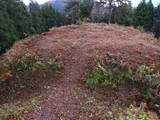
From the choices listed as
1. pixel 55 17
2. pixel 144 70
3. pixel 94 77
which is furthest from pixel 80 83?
pixel 55 17

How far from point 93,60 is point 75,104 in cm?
276

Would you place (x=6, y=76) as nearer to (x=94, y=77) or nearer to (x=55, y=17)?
(x=94, y=77)

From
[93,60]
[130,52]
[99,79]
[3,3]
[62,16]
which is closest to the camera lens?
[99,79]

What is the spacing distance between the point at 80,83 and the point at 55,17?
20.2 m

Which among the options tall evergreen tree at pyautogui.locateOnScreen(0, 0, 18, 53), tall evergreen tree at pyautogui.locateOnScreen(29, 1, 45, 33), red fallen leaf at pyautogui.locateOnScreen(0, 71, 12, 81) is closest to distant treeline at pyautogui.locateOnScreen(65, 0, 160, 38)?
tall evergreen tree at pyautogui.locateOnScreen(29, 1, 45, 33)

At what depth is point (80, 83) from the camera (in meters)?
7.28

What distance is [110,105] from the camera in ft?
20.2

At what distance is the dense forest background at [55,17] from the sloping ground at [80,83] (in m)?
6.98

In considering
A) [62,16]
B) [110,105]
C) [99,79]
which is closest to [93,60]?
[99,79]

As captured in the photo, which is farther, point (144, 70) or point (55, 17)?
point (55, 17)

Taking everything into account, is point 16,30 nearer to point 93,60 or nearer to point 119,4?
point 119,4

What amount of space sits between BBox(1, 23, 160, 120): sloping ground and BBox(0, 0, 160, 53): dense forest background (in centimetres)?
698

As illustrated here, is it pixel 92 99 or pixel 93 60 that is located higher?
pixel 93 60

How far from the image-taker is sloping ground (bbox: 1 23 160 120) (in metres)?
5.60
